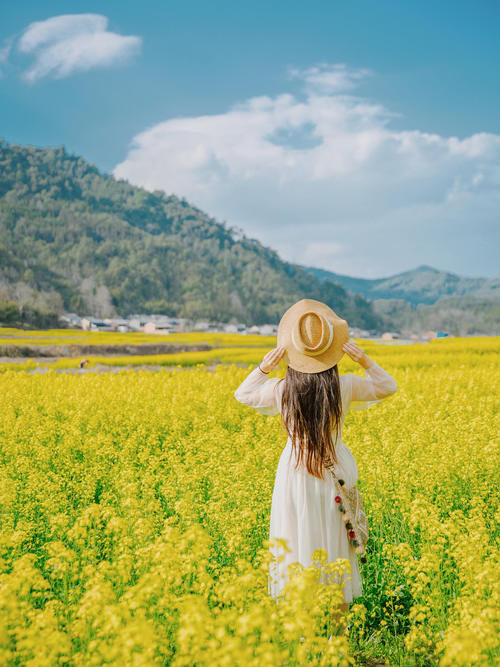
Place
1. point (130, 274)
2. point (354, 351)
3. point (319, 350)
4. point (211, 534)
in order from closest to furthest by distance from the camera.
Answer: point (319, 350) → point (354, 351) → point (211, 534) → point (130, 274)

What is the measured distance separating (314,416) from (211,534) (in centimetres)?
184

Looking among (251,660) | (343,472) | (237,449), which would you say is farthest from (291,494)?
(237,449)

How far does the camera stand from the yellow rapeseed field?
94.9 inches

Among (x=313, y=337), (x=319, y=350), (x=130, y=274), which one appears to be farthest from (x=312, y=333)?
(x=130, y=274)

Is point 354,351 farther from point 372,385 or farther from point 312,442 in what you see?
point 312,442

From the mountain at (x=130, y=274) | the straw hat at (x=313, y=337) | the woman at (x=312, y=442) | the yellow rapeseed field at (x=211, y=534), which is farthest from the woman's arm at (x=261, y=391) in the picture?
the mountain at (x=130, y=274)

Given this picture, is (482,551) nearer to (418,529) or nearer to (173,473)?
(418,529)

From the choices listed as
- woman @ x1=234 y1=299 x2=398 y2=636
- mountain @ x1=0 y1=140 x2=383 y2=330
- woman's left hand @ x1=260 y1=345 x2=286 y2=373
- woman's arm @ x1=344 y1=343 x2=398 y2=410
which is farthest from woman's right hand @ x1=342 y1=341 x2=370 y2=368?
mountain @ x1=0 y1=140 x2=383 y2=330

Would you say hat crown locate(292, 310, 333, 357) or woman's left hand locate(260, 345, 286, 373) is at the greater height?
hat crown locate(292, 310, 333, 357)

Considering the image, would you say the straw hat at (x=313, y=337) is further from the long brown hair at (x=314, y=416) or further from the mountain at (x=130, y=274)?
the mountain at (x=130, y=274)

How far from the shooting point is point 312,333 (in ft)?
12.0

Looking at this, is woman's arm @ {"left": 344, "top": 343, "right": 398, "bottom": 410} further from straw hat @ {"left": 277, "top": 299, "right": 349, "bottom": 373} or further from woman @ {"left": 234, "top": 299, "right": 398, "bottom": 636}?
straw hat @ {"left": 277, "top": 299, "right": 349, "bottom": 373}

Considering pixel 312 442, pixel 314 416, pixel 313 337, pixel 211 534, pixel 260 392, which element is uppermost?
pixel 313 337

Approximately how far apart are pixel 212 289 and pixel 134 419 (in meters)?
146
